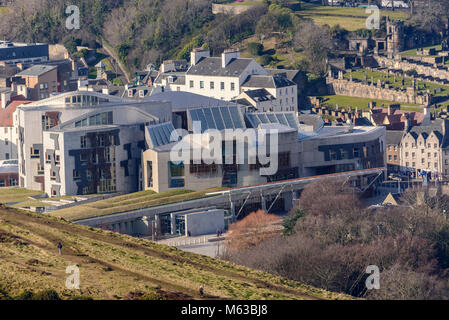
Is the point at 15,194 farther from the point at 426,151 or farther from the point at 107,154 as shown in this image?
the point at 426,151

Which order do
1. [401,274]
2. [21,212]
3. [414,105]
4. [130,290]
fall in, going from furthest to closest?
[414,105]
[21,212]
[401,274]
[130,290]

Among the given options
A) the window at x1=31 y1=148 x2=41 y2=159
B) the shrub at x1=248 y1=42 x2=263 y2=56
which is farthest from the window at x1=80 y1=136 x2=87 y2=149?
the shrub at x1=248 y1=42 x2=263 y2=56

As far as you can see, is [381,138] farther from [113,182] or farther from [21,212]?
[21,212]

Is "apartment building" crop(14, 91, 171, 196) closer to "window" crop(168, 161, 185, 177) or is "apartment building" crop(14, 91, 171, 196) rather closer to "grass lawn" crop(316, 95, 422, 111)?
"window" crop(168, 161, 185, 177)

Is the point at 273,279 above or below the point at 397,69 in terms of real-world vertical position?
below

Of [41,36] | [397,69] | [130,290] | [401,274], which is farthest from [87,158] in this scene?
[41,36]

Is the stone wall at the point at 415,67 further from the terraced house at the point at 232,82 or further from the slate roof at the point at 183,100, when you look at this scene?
the slate roof at the point at 183,100

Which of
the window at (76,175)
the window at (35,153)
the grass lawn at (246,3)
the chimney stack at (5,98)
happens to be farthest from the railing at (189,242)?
the grass lawn at (246,3)
